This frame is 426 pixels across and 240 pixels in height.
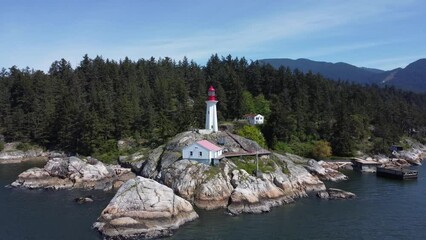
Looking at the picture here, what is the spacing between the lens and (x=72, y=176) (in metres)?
69.4

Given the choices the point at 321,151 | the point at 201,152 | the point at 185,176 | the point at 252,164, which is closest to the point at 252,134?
the point at 321,151

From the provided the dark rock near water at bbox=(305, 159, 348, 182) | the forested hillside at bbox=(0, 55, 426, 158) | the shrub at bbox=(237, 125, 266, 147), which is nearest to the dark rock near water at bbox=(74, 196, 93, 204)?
the forested hillside at bbox=(0, 55, 426, 158)

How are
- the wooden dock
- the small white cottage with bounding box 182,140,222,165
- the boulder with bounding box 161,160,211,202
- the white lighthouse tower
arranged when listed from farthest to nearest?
the wooden dock
the white lighthouse tower
the small white cottage with bounding box 182,140,222,165
the boulder with bounding box 161,160,211,202

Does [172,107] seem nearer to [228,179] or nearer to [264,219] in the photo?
[228,179]

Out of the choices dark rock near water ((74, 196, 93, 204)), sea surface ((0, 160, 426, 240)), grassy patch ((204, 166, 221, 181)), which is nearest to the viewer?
sea surface ((0, 160, 426, 240))

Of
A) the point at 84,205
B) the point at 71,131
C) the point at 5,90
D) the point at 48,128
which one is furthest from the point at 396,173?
the point at 5,90

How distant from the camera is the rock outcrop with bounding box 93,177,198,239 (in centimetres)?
4453

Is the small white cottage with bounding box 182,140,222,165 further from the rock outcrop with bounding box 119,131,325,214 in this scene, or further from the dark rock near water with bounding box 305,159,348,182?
the dark rock near water with bounding box 305,159,348,182

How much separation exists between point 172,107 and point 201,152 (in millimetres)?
46721

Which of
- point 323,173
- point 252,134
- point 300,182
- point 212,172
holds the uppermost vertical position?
point 252,134

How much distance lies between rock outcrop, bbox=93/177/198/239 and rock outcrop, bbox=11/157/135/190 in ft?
58.6

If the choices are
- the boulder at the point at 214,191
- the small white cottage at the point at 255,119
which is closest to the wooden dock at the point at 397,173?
the small white cottage at the point at 255,119

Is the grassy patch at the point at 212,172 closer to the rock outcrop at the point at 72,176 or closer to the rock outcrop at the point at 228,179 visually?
the rock outcrop at the point at 228,179

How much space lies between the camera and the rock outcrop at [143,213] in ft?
146
